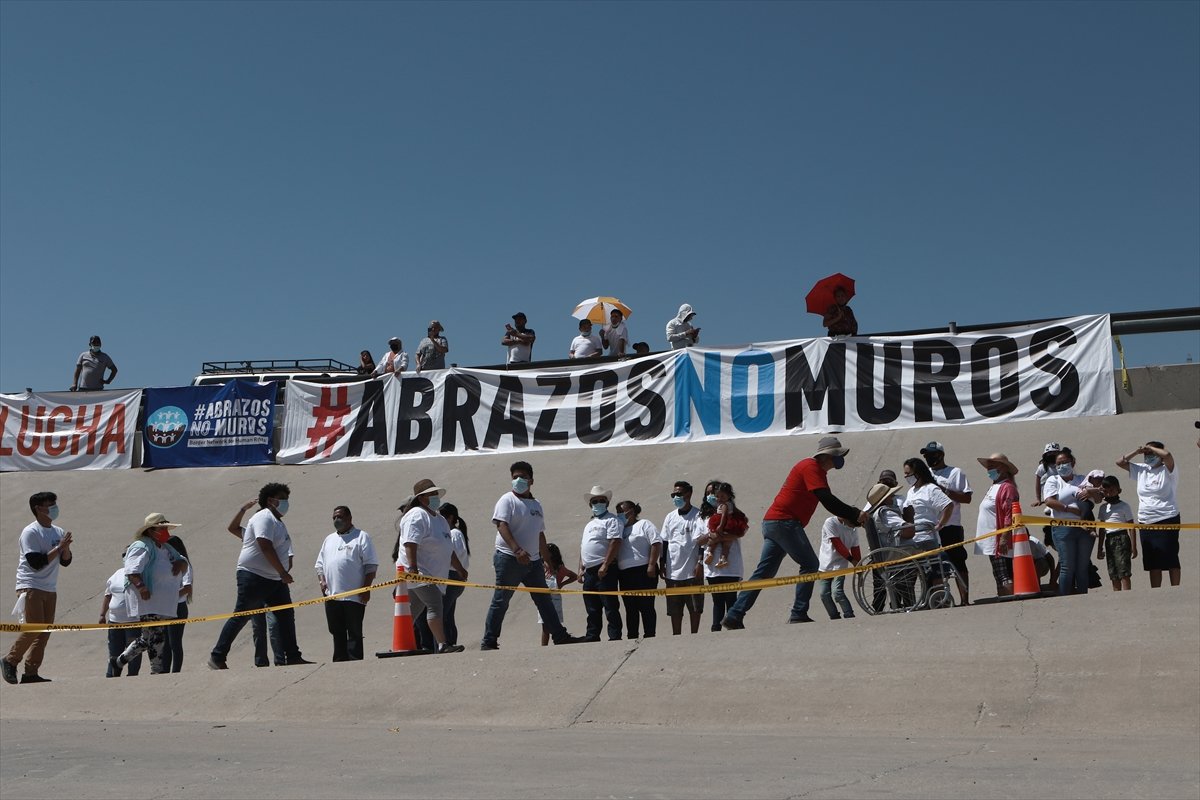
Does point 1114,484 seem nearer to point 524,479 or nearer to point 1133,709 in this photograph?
point 1133,709

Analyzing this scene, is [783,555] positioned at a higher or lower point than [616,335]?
lower

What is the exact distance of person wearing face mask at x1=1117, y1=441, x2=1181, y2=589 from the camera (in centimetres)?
1071

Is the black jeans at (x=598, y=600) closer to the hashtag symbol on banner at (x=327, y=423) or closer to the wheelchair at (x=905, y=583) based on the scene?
the wheelchair at (x=905, y=583)

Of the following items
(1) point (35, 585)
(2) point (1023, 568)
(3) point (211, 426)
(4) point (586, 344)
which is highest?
(4) point (586, 344)

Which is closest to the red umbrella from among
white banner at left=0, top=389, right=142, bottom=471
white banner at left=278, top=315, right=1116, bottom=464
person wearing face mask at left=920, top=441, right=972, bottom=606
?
white banner at left=278, top=315, right=1116, bottom=464

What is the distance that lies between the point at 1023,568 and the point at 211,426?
13.8 m

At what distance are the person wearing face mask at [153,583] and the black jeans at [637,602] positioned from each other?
3967 millimetres

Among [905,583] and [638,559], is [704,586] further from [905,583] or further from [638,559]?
[905,583]

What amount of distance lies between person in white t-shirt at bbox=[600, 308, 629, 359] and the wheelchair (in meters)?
9.25

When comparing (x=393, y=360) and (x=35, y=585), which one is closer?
(x=35, y=585)

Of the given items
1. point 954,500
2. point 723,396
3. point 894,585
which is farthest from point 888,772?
point 723,396

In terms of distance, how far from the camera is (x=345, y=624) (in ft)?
35.6

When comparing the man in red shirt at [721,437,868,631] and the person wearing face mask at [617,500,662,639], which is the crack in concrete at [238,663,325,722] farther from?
the man in red shirt at [721,437,868,631]

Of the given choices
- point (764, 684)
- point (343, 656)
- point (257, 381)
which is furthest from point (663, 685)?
point (257, 381)
